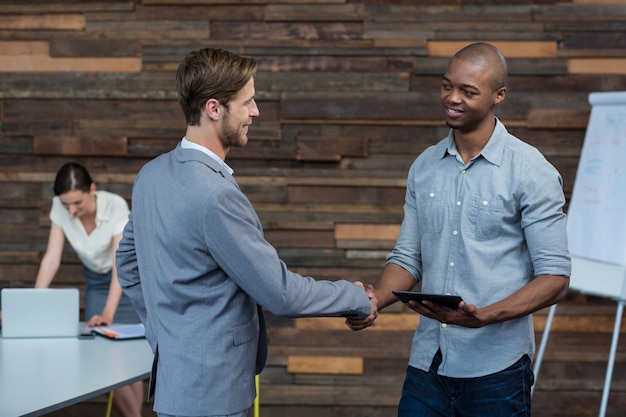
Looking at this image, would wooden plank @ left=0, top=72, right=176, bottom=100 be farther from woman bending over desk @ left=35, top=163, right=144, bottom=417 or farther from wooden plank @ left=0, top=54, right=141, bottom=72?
woman bending over desk @ left=35, top=163, right=144, bottom=417

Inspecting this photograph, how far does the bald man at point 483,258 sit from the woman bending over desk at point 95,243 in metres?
2.15

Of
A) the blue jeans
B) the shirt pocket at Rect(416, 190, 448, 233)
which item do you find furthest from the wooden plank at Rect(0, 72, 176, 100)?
the blue jeans

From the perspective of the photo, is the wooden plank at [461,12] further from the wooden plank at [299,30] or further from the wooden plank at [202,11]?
the wooden plank at [202,11]

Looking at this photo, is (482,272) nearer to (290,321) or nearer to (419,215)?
(419,215)

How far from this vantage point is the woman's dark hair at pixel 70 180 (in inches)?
159

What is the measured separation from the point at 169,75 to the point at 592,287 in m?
2.51

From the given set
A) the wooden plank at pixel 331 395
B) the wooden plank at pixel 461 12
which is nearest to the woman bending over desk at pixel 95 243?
the wooden plank at pixel 331 395

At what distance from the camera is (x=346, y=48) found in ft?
15.3

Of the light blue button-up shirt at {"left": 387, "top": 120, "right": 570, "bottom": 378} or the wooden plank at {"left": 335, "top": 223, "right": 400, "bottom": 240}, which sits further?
the wooden plank at {"left": 335, "top": 223, "right": 400, "bottom": 240}

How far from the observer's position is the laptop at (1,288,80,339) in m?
3.58

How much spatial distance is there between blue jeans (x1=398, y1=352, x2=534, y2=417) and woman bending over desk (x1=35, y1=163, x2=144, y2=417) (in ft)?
7.05

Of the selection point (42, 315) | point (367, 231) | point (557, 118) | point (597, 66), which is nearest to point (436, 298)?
point (42, 315)

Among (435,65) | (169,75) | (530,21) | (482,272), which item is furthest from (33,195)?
(482,272)

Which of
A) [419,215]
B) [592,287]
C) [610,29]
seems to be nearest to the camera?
[419,215]
